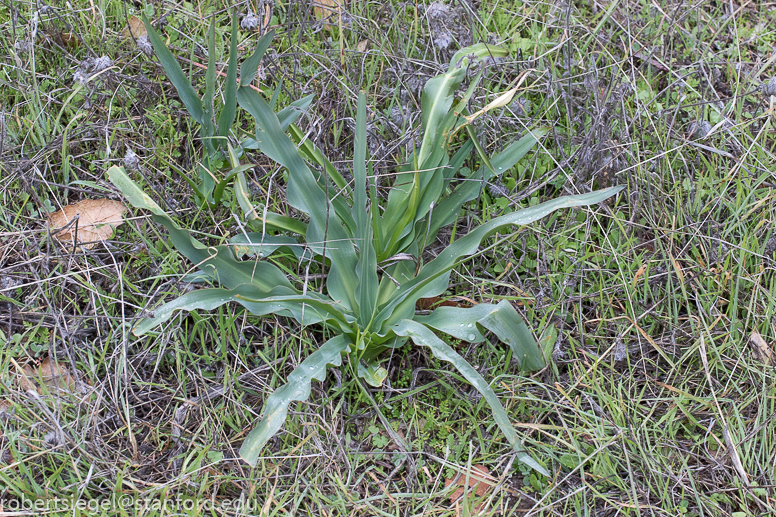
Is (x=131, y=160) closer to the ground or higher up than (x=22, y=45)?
closer to the ground

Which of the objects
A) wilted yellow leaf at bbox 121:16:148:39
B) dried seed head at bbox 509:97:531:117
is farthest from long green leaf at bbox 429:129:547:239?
wilted yellow leaf at bbox 121:16:148:39

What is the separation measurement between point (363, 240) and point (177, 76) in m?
0.79

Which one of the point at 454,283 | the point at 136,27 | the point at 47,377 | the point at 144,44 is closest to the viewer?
the point at 47,377

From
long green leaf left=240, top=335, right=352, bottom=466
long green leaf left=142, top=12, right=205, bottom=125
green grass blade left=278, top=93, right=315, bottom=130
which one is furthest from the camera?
green grass blade left=278, top=93, right=315, bottom=130

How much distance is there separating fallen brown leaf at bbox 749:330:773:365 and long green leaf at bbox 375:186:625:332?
666mm

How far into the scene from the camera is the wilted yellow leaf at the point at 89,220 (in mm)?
1871

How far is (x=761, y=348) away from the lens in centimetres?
175

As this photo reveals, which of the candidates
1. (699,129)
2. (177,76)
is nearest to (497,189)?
(699,129)

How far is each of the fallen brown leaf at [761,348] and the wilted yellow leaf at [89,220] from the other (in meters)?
2.07

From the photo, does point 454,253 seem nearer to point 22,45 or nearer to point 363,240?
point 363,240

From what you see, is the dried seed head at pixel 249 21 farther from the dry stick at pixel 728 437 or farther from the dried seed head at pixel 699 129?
the dry stick at pixel 728 437

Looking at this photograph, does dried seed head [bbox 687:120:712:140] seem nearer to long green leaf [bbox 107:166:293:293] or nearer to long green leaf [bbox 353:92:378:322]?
long green leaf [bbox 353:92:378:322]

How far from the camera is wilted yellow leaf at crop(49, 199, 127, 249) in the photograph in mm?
1871

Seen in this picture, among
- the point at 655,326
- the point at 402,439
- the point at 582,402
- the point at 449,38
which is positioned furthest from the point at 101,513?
the point at 449,38
